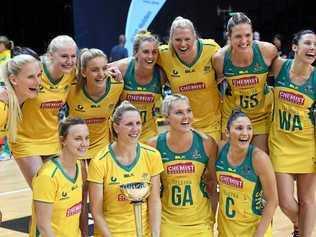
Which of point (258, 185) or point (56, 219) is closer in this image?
point (56, 219)

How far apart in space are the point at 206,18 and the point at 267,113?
9828 mm

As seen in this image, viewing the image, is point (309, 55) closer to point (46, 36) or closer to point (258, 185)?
point (258, 185)

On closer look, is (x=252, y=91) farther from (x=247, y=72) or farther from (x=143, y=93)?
(x=143, y=93)

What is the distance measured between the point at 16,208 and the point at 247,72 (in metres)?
2.79

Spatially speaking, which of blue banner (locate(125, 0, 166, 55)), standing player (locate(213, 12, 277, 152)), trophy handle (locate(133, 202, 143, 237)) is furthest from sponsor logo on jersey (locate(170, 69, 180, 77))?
blue banner (locate(125, 0, 166, 55))

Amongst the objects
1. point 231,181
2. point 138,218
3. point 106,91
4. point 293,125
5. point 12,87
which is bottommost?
point 138,218

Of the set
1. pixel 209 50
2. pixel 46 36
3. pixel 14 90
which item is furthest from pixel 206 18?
pixel 14 90

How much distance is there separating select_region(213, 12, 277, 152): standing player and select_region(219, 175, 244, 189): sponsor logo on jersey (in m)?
0.62

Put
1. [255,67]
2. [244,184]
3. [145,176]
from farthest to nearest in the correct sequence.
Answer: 1. [255,67]
2. [244,184]
3. [145,176]

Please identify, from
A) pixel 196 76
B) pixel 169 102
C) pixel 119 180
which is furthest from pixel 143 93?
pixel 119 180

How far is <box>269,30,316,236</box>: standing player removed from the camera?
378 cm

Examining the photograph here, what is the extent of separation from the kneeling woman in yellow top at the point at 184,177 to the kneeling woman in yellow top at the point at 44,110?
2.24 feet

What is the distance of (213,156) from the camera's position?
3.61 m

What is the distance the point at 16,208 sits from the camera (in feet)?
18.6
